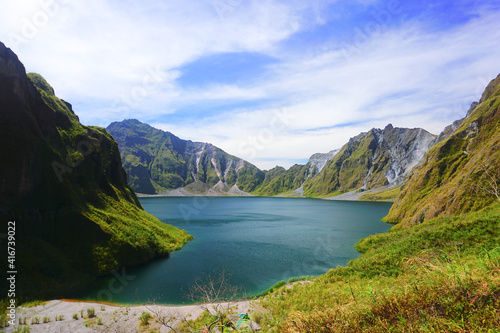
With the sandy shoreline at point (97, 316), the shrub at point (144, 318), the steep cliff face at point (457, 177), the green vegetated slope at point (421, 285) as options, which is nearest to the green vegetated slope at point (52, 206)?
the sandy shoreline at point (97, 316)

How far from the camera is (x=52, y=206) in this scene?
38.5 metres

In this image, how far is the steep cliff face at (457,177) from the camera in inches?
1954

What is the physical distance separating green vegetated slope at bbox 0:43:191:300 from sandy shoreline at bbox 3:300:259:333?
4877mm

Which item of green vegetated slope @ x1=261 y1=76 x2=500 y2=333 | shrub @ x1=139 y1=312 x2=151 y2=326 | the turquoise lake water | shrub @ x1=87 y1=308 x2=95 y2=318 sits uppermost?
green vegetated slope @ x1=261 y1=76 x2=500 y2=333

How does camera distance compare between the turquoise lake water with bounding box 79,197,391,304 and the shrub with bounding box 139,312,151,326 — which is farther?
the turquoise lake water with bounding box 79,197,391,304

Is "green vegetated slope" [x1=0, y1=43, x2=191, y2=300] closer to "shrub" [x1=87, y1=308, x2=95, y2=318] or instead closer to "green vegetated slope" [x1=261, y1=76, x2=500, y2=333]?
"shrub" [x1=87, y1=308, x2=95, y2=318]

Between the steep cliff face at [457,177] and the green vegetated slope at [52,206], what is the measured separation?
66.4 metres

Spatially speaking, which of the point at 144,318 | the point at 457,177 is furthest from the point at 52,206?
the point at 457,177

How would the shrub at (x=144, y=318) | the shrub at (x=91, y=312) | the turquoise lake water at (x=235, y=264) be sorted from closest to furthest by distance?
the shrub at (x=144, y=318) < the shrub at (x=91, y=312) < the turquoise lake water at (x=235, y=264)

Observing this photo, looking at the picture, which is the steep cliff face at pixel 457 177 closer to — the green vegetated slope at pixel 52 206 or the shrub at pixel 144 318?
the shrub at pixel 144 318

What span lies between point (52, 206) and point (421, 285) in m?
50.7

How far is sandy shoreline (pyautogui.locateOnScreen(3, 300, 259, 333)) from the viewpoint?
21.1 m

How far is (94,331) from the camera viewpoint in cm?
2058

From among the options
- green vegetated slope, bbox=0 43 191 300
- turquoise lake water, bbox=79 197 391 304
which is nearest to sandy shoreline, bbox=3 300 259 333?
green vegetated slope, bbox=0 43 191 300
